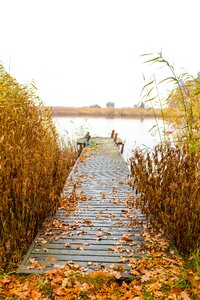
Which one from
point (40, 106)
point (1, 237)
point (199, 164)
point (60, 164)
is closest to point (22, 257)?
point (1, 237)

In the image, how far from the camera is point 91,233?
4332 millimetres

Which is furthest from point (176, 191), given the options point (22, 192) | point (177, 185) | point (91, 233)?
point (22, 192)

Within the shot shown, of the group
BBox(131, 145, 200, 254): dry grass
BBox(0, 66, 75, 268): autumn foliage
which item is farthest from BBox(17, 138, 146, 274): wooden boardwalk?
BBox(131, 145, 200, 254): dry grass

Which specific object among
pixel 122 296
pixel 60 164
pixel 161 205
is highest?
pixel 60 164

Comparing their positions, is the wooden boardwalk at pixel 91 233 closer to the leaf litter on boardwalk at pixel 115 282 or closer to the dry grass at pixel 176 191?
the leaf litter on boardwalk at pixel 115 282

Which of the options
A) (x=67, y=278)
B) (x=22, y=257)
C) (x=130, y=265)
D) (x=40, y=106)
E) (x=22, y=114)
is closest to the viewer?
(x=67, y=278)

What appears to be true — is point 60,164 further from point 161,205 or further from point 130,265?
point 130,265

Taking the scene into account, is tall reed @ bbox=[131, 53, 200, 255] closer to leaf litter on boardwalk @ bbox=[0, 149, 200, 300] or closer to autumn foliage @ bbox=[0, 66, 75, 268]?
leaf litter on boardwalk @ bbox=[0, 149, 200, 300]

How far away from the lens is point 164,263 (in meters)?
3.46

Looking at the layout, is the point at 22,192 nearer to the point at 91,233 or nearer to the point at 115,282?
the point at 91,233

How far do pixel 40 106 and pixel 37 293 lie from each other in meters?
5.67

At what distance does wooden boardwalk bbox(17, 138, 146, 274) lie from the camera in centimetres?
354

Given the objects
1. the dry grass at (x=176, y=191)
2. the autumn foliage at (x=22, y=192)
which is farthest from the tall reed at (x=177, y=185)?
the autumn foliage at (x=22, y=192)

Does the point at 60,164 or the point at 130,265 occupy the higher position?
the point at 60,164
